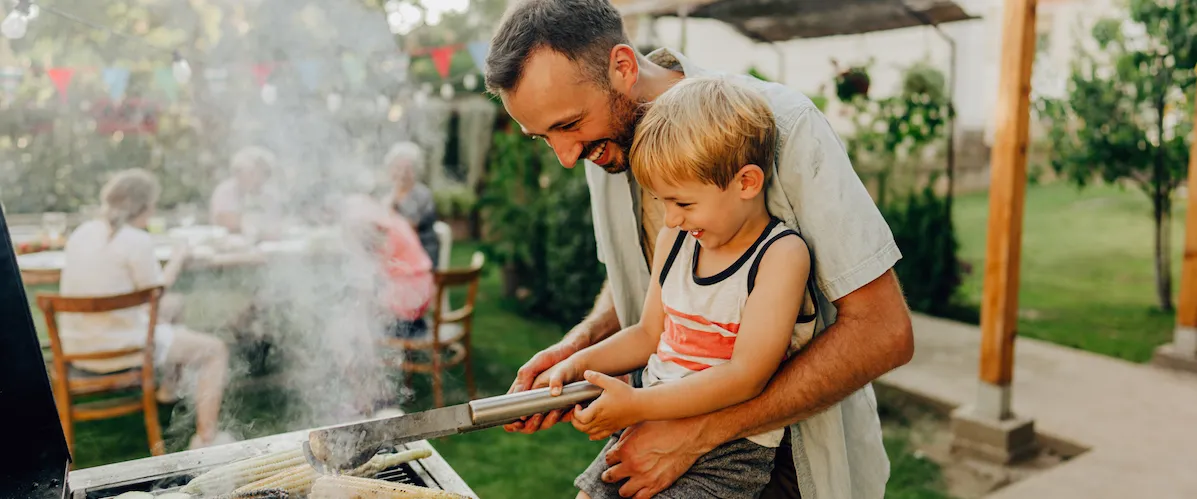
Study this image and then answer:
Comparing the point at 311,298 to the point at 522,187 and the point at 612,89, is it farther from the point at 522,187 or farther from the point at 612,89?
the point at 612,89

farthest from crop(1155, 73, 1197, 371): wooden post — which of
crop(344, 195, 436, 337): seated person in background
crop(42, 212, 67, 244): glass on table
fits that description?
crop(42, 212, 67, 244): glass on table

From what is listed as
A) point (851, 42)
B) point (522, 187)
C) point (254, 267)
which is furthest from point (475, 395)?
point (851, 42)

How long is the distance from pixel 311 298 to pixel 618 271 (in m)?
4.10

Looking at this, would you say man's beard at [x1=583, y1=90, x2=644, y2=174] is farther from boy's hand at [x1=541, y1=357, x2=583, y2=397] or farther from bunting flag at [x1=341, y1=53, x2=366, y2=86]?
bunting flag at [x1=341, y1=53, x2=366, y2=86]

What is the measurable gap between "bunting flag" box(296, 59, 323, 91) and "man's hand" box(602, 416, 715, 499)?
746cm

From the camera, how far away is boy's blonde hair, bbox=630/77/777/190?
164cm

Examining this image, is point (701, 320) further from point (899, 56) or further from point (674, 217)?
point (899, 56)

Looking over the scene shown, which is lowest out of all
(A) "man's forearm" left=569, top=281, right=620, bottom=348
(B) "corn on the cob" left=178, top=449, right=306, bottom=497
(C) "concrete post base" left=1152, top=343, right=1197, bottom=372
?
(C) "concrete post base" left=1152, top=343, right=1197, bottom=372

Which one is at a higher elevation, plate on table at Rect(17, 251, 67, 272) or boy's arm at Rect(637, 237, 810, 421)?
boy's arm at Rect(637, 237, 810, 421)

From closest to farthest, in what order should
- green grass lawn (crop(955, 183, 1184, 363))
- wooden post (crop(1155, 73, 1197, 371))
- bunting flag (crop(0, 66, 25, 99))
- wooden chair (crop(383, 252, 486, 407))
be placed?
wooden chair (crop(383, 252, 486, 407)) < wooden post (crop(1155, 73, 1197, 371)) < green grass lawn (crop(955, 183, 1184, 363)) < bunting flag (crop(0, 66, 25, 99))

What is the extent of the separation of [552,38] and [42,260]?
5398 mm

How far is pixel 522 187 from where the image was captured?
28.1ft

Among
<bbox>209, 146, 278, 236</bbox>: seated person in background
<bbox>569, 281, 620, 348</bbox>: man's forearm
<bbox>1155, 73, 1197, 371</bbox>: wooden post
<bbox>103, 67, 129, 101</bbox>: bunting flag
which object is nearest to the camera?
<bbox>569, 281, 620, 348</bbox>: man's forearm

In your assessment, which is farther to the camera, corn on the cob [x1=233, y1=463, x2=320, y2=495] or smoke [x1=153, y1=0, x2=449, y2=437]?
smoke [x1=153, y1=0, x2=449, y2=437]
